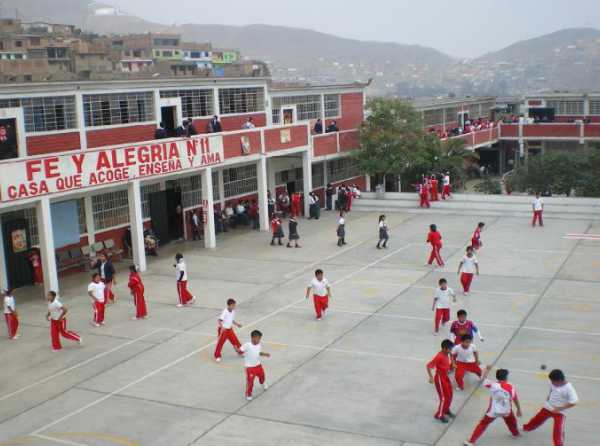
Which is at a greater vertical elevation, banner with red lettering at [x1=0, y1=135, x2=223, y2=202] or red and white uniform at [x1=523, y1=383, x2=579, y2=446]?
banner with red lettering at [x1=0, y1=135, x2=223, y2=202]

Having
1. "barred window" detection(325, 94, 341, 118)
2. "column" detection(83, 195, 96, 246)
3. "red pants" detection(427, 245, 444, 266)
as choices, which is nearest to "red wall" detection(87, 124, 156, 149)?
"column" detection(83, 195, 96, 246)

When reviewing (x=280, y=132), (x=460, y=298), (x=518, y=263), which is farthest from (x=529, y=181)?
(x=460, y=298)

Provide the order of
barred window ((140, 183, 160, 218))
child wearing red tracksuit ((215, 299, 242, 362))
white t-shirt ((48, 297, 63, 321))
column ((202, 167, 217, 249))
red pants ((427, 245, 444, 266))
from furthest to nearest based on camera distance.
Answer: barred window ((140, 183, 160, 218)) → column ((202, 167, 217, 249)) → red pants ((427, 245, 444, 266)) → white t-shirt ((48, 297, 63, 321)) → child wearing red tracksuit ((215, 299, 242, 362))

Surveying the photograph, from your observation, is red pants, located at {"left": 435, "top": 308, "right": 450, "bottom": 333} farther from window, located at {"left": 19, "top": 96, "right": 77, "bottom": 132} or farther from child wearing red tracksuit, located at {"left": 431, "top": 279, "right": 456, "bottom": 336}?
window, located at {"left": 19, "top": 96, "right": 77, "bottom": 132}

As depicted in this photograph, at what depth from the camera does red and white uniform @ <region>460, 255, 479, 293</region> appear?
71.6ft

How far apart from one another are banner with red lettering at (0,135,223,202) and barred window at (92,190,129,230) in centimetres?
273

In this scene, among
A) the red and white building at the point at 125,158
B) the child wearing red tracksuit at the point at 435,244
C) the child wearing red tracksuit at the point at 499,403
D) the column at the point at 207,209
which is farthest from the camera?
the column at the point at 207,209

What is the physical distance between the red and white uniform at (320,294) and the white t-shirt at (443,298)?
2.89 metres

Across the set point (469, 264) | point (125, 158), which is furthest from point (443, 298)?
point (125, 158)

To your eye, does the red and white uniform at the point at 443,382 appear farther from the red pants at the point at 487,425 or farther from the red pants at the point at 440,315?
the red pants at the point at 440,315

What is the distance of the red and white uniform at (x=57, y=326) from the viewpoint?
18516 millimetres

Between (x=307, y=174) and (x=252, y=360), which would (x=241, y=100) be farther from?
(x=252, y=360)

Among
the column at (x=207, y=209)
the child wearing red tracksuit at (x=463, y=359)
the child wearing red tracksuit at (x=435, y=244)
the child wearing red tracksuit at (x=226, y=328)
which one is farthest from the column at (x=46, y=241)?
the child wearing red tracksuit at (x=463, y=359)

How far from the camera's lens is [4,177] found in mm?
22141
